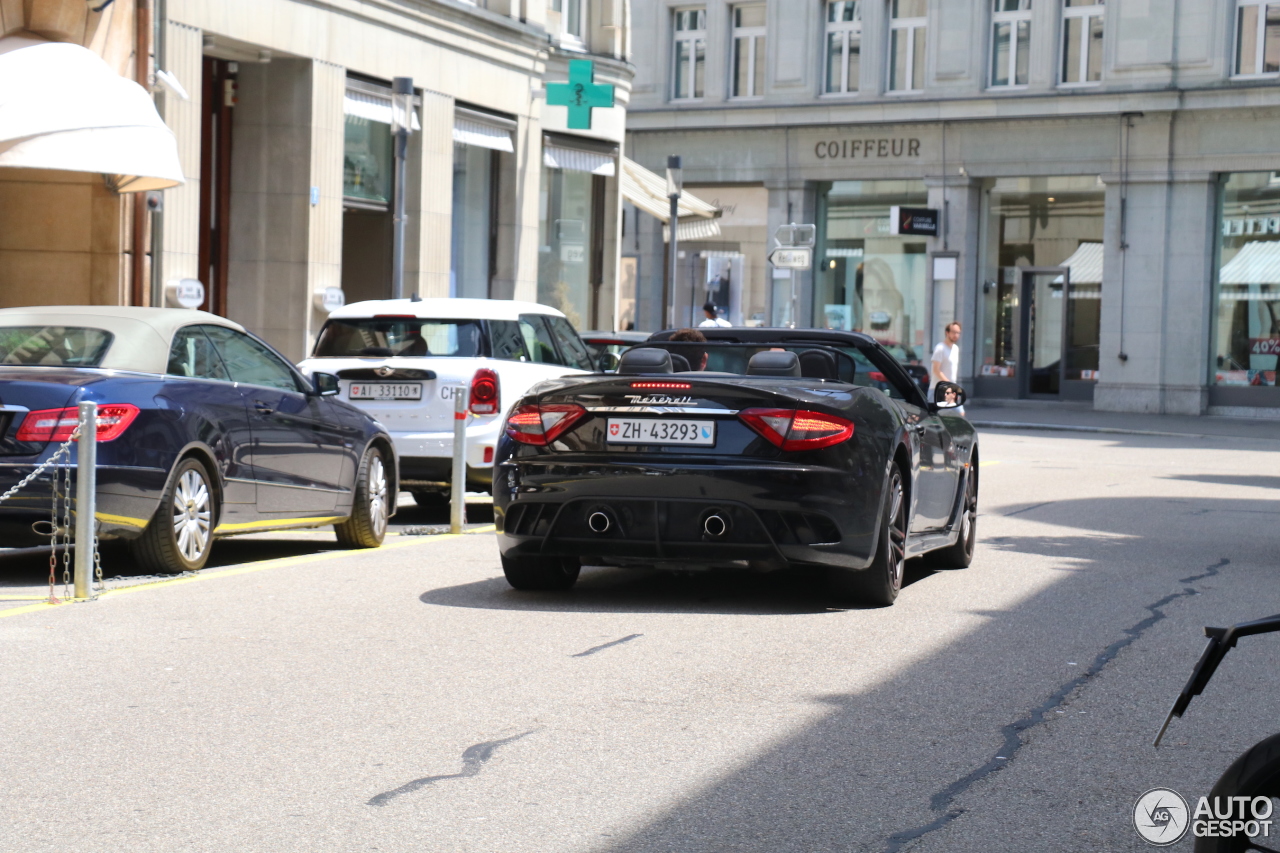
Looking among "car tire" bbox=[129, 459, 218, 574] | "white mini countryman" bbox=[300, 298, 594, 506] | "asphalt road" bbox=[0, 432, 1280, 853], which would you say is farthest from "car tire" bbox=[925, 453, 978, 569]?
"car tire" bbox=[129, 459, 218, 574]

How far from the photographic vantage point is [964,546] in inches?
422

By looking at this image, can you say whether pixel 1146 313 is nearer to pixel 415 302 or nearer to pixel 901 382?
pixel 415 302

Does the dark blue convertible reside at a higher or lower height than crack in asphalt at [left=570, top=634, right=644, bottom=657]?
higher

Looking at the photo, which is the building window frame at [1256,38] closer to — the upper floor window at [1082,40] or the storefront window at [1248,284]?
the storefront window at [1248,284]

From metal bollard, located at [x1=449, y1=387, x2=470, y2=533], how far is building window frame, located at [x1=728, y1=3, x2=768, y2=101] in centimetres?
2891

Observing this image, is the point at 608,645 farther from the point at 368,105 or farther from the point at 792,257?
the point at 792,257

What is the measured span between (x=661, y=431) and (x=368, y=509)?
11.7 ft

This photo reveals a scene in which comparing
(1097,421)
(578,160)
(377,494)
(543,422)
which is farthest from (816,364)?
(1097,421)

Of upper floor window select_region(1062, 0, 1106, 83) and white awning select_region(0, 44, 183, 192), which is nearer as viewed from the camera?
white awning select_region(0, 44, 183, 192)

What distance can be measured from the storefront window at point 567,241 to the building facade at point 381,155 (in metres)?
0.04

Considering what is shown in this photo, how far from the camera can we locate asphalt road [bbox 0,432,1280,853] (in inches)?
186

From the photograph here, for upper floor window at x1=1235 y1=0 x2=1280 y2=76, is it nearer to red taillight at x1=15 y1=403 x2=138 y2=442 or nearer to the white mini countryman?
the white mini countryman

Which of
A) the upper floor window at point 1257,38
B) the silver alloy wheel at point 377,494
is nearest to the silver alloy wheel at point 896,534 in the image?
the silver alloy wheel at point 377,494

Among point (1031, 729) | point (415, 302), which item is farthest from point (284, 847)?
point (415, 302)
